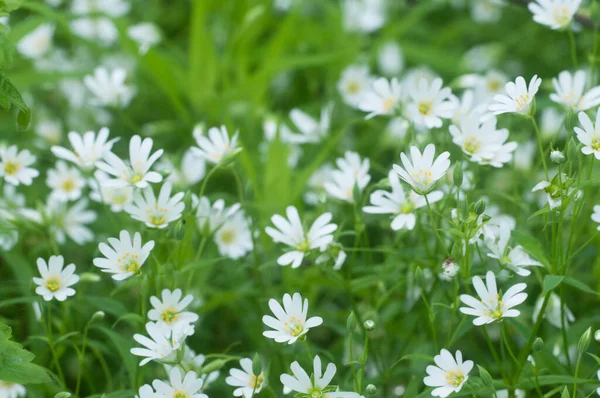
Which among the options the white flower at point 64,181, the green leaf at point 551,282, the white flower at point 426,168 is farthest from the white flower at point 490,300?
the white flower at point 64,181

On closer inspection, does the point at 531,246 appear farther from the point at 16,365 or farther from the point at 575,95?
the point at 16,365

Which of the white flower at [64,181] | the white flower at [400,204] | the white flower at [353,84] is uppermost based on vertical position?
the white flower at [64,181]

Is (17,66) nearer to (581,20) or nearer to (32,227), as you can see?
(32,227)

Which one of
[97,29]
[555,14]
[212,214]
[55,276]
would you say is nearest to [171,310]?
[55,276]

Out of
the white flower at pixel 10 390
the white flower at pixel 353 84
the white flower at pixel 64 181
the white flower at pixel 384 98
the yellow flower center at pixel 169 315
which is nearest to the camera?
the yellow flower center at pixel 169 315

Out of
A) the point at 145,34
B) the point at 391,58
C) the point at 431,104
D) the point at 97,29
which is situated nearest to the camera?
the point at 431,104

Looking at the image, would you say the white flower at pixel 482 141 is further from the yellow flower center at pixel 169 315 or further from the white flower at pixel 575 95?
the yellow flower center at pixel 169 315

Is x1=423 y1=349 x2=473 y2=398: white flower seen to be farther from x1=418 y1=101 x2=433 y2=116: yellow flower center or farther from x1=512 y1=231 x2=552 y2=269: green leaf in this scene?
x1=418 y1=101 x2=433 y2=116: yellow flower center

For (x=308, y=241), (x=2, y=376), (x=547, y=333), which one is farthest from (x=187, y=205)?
(x=547, y=333)
